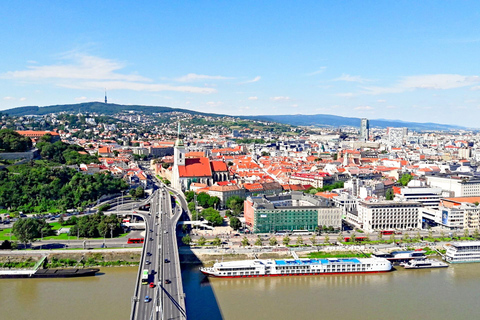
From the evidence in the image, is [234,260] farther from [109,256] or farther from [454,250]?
[454,250]

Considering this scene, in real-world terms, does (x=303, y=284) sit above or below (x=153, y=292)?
below

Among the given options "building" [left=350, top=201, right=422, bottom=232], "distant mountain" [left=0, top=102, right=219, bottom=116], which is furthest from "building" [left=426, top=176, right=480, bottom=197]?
"distant mountain" [left=0, top=102, right=219, bottom=116]

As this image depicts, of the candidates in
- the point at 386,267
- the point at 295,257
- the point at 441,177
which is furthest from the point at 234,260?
the point at 441,177

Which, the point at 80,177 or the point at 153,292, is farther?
the point at 80,177

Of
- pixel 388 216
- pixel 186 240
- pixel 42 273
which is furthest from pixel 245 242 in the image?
pixel 388 216

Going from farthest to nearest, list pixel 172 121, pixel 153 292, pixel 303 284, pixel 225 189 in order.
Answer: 1. pixel 172 121
2. pixel 225 189
3. pixel 303 284
4. pixel 153 292

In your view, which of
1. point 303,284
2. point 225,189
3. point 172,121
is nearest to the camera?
point 303,284

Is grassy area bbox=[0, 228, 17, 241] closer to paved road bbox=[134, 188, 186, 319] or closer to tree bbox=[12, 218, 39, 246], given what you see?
tree bbox=[12, 218, 39, 246]
